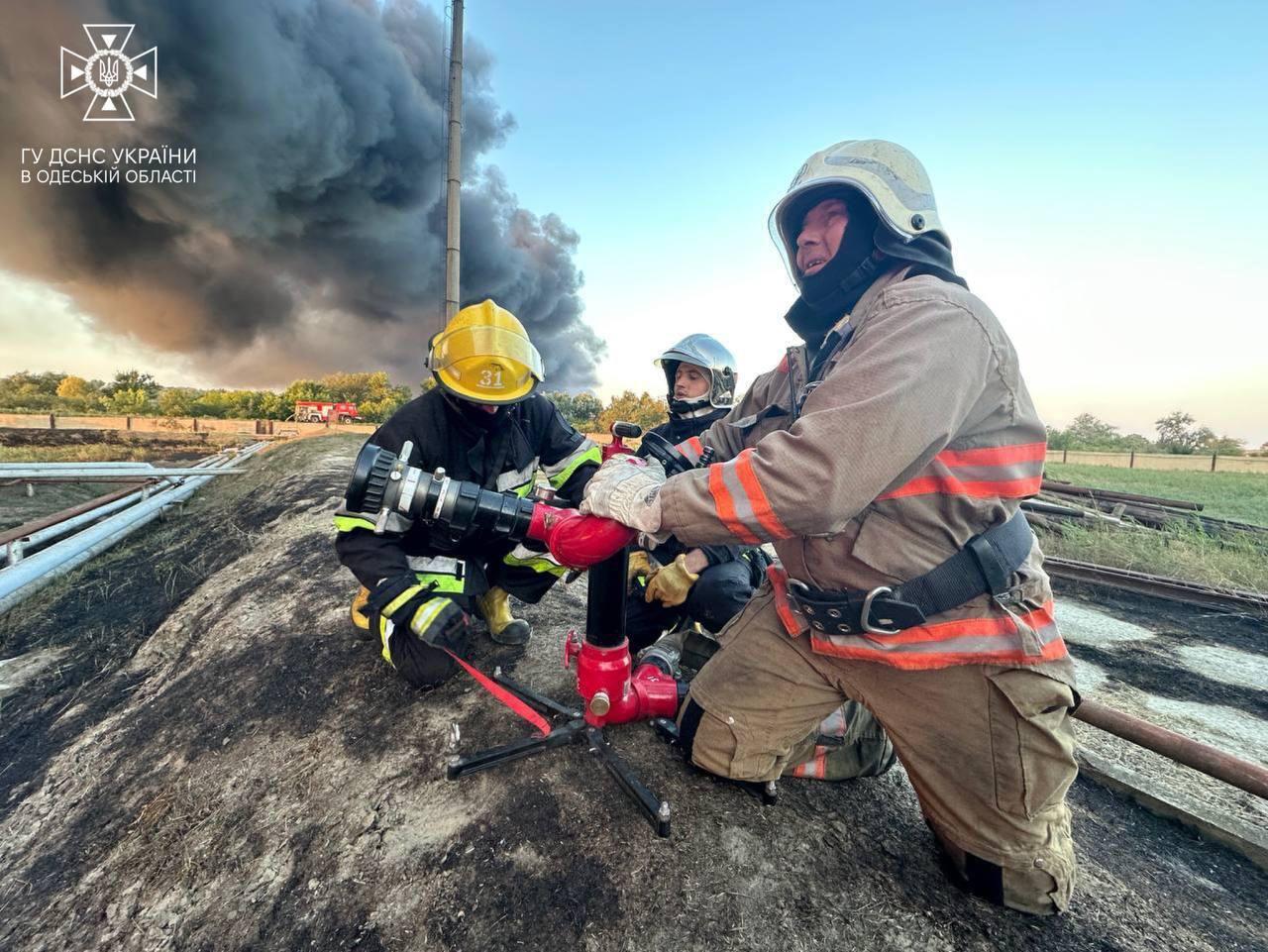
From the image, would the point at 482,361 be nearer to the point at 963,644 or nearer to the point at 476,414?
the point at 476,414

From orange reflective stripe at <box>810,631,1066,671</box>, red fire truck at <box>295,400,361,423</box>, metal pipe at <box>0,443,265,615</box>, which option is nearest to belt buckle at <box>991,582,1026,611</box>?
orange reflective stripe at <box>810,631,1066,671</box>

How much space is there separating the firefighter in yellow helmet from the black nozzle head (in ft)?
1.75

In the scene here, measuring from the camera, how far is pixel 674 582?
3059 millimetres

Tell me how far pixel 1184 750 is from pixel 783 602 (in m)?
1.43

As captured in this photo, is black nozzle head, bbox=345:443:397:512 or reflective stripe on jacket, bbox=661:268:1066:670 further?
black nozzle head, bbox=345:443:397:512

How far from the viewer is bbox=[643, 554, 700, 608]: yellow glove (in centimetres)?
303

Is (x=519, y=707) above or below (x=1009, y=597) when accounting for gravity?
below

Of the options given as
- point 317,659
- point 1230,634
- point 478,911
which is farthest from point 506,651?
point 1230,634

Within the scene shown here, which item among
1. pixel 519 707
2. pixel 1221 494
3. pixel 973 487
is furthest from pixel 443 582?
pixel 1221 494

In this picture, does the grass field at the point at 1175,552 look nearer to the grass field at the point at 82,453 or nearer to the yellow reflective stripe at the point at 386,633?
the yellow reflective stripe at the point at 386,633

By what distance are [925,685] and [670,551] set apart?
70.5 inches

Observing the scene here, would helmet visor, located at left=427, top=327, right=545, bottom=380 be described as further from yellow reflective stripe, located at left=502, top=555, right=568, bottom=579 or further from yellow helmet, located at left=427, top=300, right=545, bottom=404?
yellow reflective stripe, located at left=502, top=555, right=568, bottom=579

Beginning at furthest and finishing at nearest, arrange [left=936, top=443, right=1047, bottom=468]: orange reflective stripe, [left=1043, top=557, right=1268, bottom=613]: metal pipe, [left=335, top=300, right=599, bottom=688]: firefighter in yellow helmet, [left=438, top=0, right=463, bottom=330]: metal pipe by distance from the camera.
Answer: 1. [left=438, top=0, right=463, bottom=330]: metal pipe
2. [left=1043, top=557, right=1268, bottom=613]: metal pipe
3. [left=335, top=300, right=599, bottom=688]: firefighter in yellow helmet
4. [left=936, top=443, right=1047, bottom=468]: orange reflective stripe

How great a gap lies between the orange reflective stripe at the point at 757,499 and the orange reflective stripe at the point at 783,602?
1.95 ft
